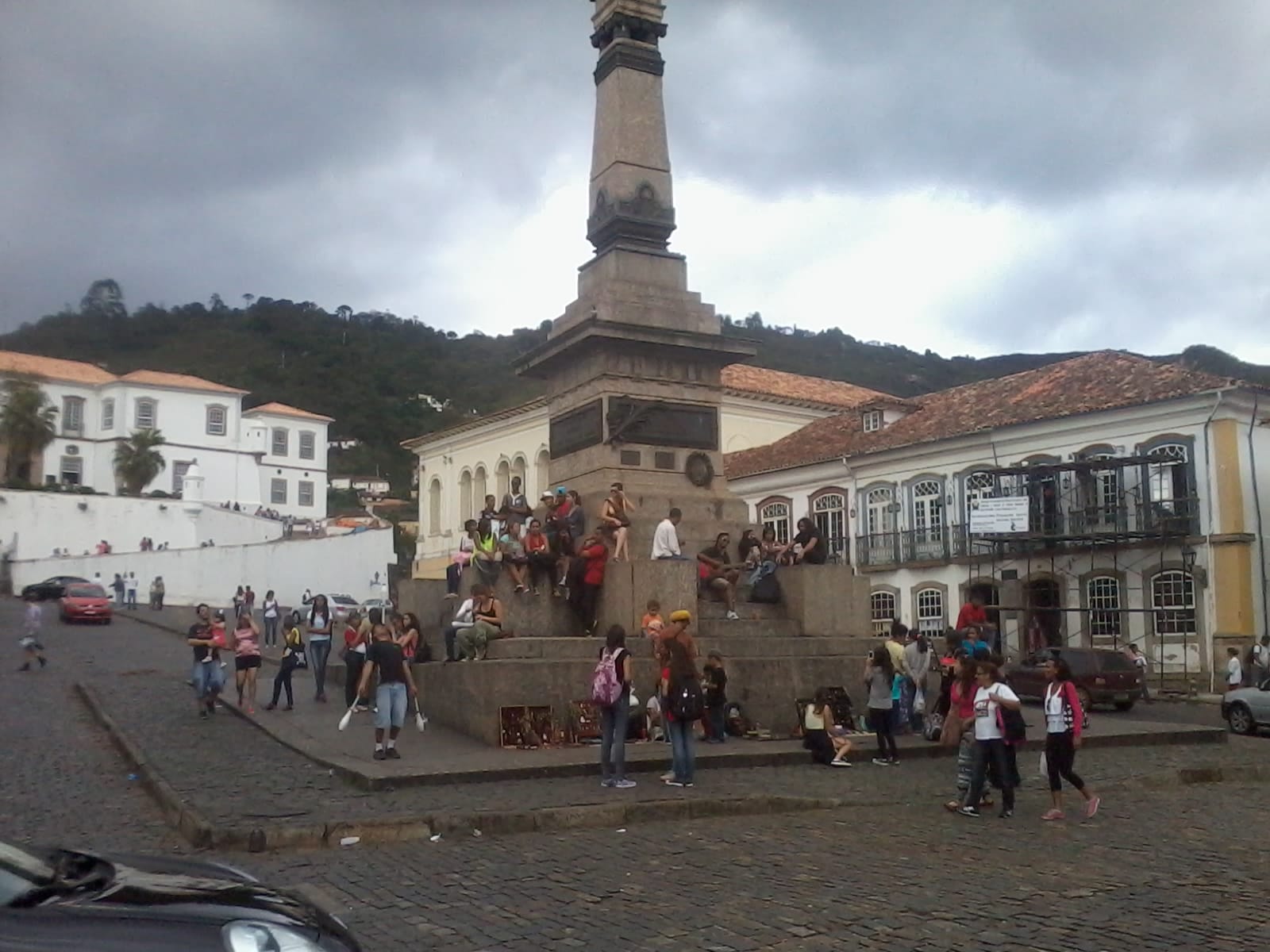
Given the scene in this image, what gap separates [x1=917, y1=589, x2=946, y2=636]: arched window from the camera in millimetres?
35250

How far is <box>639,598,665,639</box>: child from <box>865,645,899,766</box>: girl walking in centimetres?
A: 218

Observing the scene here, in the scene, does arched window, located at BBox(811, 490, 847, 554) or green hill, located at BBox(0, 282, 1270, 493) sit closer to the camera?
arched window, located at BBox(811, 490, 847, 554)

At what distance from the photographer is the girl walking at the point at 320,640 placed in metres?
17.7

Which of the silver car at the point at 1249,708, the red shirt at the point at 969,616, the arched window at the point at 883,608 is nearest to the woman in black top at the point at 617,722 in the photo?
the red shirt at the point at 969,616

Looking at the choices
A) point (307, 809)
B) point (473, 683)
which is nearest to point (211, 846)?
point (307, 809)

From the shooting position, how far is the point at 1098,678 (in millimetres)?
23594

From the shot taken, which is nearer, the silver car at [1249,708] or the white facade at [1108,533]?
the silver car at [1249,708]

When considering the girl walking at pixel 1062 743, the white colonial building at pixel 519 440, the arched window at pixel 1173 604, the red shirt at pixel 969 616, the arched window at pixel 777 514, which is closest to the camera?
the girl walking at pixel 1062 743

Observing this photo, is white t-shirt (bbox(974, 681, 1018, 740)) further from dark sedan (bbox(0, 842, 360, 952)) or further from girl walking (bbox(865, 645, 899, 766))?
dark sedan (bbox(0, 842, 360, 952))

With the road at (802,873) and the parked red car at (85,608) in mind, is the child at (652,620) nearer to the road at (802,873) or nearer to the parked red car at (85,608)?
the road at (802,873)

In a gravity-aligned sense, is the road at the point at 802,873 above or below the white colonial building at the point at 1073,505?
below

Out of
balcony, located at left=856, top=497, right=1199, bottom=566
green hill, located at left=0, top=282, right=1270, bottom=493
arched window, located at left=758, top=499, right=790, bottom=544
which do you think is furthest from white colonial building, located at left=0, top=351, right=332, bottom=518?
balcony, located at left=856, top=497, right=1199, bottom=566

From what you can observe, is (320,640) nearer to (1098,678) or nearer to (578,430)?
(578,430)

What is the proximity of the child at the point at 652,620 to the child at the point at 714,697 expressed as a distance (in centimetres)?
64
